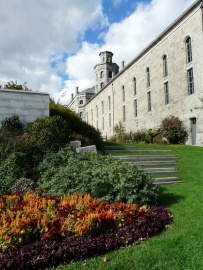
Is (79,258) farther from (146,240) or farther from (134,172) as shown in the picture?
(134,172)

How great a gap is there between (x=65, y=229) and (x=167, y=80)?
924 inches

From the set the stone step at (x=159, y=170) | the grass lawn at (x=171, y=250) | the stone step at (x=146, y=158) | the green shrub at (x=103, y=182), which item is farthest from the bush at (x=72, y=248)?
the stone step at (x=146, y=158)

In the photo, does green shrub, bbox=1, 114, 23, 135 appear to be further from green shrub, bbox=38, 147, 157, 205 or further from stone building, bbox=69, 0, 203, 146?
stone building, bbox=69, 0, 203, 146

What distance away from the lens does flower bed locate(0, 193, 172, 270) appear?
3.71 meters

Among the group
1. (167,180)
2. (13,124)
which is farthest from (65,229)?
(13,124)

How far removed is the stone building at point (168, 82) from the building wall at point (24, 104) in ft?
29.5

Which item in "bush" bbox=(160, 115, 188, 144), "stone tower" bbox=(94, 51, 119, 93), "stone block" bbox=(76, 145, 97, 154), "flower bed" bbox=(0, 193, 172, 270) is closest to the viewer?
"flower bed" bbox=(0, 193, 172, 270)

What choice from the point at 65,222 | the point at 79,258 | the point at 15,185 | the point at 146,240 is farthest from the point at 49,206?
the point at 15,185

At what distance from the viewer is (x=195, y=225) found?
508 centimetres

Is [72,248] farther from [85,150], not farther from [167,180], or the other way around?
[85,150]

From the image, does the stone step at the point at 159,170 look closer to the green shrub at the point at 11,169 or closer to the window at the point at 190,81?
the green shrub at the point at 11,169

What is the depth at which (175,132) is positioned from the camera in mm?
22672

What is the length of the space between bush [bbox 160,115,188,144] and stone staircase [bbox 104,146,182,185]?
971 cm

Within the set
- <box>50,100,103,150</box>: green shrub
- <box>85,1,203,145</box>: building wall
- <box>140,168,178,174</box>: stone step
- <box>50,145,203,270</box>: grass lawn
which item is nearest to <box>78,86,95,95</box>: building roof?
<box>85,1,203,145</box>: building wall
